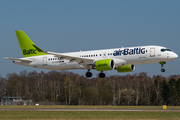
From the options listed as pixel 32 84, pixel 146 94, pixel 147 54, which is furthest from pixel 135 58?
pixel 32 84

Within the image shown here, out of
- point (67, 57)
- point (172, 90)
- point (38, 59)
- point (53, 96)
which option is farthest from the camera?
point (53, 96)

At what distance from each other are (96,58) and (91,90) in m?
65.6

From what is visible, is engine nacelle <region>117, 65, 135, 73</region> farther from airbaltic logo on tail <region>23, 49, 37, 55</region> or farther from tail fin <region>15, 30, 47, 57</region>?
tail fin <region>15, 30, 47, 57</region>

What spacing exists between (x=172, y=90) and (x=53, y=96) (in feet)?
149

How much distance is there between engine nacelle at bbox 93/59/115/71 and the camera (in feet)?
150

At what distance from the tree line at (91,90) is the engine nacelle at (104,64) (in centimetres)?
5993

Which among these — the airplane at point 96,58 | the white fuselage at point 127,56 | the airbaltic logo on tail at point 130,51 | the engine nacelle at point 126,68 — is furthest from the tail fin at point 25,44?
the airbaltic logo on tail at point 130,51

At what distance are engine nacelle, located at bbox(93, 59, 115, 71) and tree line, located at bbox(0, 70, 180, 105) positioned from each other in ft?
197

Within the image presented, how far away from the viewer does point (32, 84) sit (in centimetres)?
13050

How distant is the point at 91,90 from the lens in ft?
370

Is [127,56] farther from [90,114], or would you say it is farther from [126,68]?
[90,114]

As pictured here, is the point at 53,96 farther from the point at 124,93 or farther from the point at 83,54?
the point at 83,54

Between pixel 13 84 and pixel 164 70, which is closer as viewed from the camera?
pixel 164 70

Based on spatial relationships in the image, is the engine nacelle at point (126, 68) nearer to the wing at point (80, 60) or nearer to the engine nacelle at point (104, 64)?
the engine nacelle at point (104, 64)
